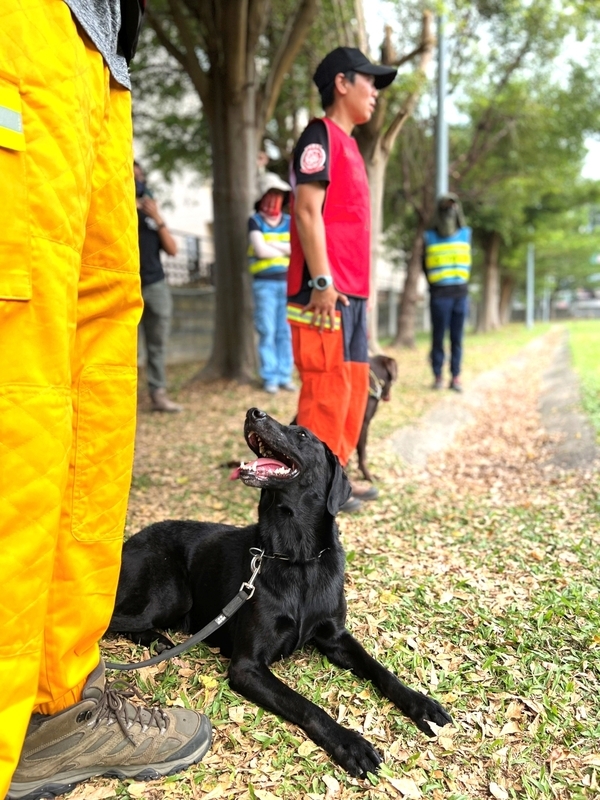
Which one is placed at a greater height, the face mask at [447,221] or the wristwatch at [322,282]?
the face mask at [447,221]

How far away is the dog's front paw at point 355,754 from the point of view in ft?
6.86

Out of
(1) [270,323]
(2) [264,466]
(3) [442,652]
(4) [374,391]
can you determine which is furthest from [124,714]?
(1) [270,323]

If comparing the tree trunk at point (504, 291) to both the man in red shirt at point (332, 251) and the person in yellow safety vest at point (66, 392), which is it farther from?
the person in yellow safety vest at point (66, 392)

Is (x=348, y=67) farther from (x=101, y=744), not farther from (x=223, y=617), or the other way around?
(x=101, y=744)

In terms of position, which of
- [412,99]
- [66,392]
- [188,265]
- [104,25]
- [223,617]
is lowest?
[223,617]

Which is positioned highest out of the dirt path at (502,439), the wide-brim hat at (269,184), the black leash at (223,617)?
the wide-brim hat at (269,184)

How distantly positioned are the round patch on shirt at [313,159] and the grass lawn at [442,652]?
217cm

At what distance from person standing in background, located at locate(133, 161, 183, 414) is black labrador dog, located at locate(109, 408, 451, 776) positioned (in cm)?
462

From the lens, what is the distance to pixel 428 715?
2.34m

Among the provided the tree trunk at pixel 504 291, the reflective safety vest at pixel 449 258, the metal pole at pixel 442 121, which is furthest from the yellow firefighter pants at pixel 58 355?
the tree trunk at pixel 504 291

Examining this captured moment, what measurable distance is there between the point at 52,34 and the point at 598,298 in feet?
241

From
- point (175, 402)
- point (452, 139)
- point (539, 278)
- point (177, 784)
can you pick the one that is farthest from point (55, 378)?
point (539, 278)

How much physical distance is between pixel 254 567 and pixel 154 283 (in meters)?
5.31

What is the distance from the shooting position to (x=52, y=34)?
59.5 inches
